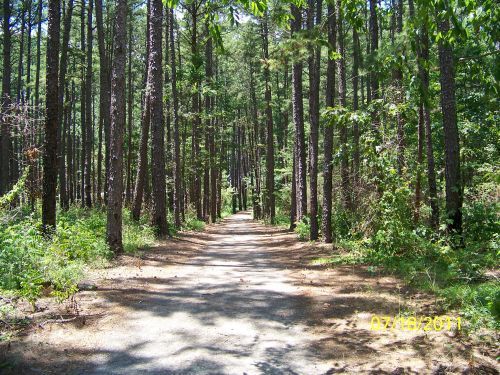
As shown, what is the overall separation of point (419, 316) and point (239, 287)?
3.63 meters

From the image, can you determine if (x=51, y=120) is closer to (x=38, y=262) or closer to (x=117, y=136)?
(x=117, y=136)

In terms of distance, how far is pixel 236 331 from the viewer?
5801mm

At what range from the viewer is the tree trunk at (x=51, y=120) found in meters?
9.59

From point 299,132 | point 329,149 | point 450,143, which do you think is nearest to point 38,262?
point 450,143

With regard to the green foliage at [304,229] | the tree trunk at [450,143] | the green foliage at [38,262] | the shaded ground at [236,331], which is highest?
the tree trunk at [450,143]

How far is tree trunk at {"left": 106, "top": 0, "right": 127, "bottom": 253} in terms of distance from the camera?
1109 cm

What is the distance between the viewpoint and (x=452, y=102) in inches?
375

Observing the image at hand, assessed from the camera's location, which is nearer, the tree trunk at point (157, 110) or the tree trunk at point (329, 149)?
the tree trunk at point (329, 149)

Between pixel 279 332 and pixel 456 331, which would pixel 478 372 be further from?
pixel 279 332

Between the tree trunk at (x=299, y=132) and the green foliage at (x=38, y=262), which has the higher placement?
the tree trunk at (x=299, y=132)
